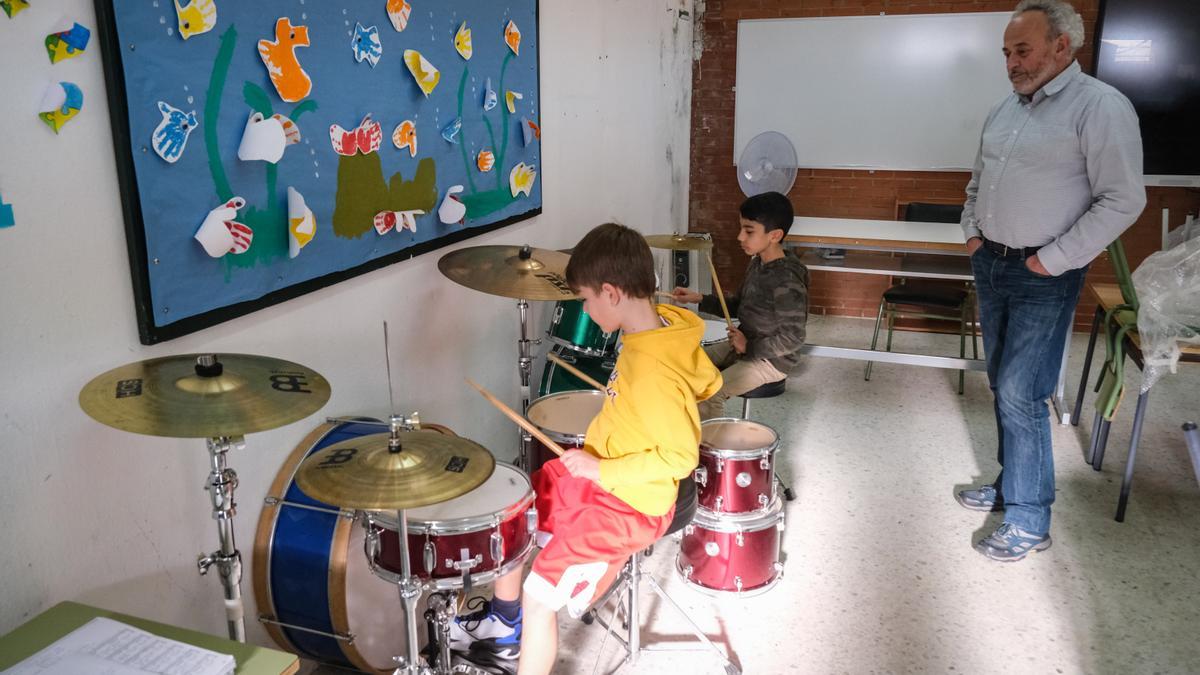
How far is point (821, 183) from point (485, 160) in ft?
11.5

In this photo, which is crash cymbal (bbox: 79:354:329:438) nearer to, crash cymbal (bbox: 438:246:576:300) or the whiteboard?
crash cymbal (bbox: 438:246:576:300)

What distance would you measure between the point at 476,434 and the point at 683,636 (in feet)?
3.42

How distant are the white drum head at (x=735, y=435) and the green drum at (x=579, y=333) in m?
0.58

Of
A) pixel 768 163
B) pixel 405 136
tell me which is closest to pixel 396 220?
pixel 405 136

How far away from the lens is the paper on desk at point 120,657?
1.22 metres

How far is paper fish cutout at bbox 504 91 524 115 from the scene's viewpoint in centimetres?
296

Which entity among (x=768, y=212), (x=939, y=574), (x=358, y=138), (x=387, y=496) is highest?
(x=358, y=138)

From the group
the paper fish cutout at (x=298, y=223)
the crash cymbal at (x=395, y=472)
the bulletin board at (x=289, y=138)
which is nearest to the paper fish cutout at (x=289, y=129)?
the bulletin board at (x=289, y=138)

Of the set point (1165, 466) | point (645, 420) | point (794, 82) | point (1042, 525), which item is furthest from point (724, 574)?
point (794, 82)

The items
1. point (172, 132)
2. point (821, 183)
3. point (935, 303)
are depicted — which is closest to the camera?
point (172, 132)

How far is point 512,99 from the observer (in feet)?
9.86

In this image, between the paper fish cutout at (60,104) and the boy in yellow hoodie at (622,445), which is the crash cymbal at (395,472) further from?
the paper fish cutout at (60,104)

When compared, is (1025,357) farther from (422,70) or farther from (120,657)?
(120,657)

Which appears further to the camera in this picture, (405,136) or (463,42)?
(463,42)
